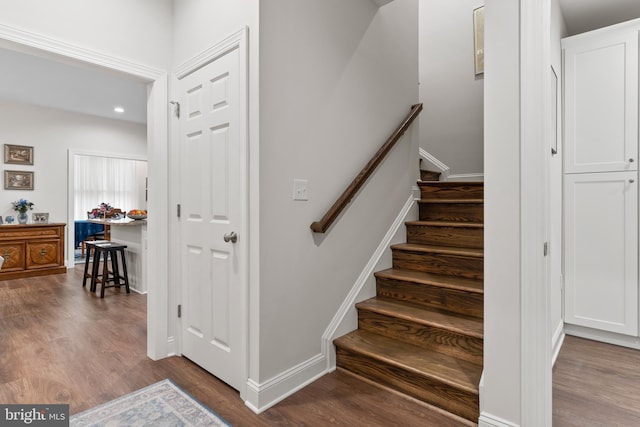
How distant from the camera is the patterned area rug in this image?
165 centimetres

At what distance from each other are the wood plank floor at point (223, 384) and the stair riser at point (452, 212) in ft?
3.86

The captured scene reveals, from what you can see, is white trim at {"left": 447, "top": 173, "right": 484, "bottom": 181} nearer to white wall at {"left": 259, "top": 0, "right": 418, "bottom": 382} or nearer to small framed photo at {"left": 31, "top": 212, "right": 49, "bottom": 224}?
white wall at {"left": 259, "top": 0, "right": 418, "bottom": 382}

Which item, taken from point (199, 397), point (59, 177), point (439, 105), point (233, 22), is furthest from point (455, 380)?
point (59, 177)

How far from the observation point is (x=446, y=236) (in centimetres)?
272

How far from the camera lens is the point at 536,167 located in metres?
1.39

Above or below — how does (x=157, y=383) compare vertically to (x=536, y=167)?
below

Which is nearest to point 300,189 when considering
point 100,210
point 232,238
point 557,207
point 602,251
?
point 232,238

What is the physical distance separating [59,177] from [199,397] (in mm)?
5796

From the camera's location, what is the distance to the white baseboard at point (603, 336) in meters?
2.53

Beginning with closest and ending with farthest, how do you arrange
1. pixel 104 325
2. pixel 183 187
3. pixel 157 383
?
1. pixel 157 383
2. pixel 183 187
3. pixel 104 325

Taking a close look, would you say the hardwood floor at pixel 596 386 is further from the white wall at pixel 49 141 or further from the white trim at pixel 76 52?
the white wall at pixel 49 141

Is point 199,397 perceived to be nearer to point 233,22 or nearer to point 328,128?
point 328,128

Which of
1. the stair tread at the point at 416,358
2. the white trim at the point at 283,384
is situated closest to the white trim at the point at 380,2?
the stair tread at the point at 416,358

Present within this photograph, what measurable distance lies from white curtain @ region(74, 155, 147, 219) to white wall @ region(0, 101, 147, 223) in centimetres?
167
